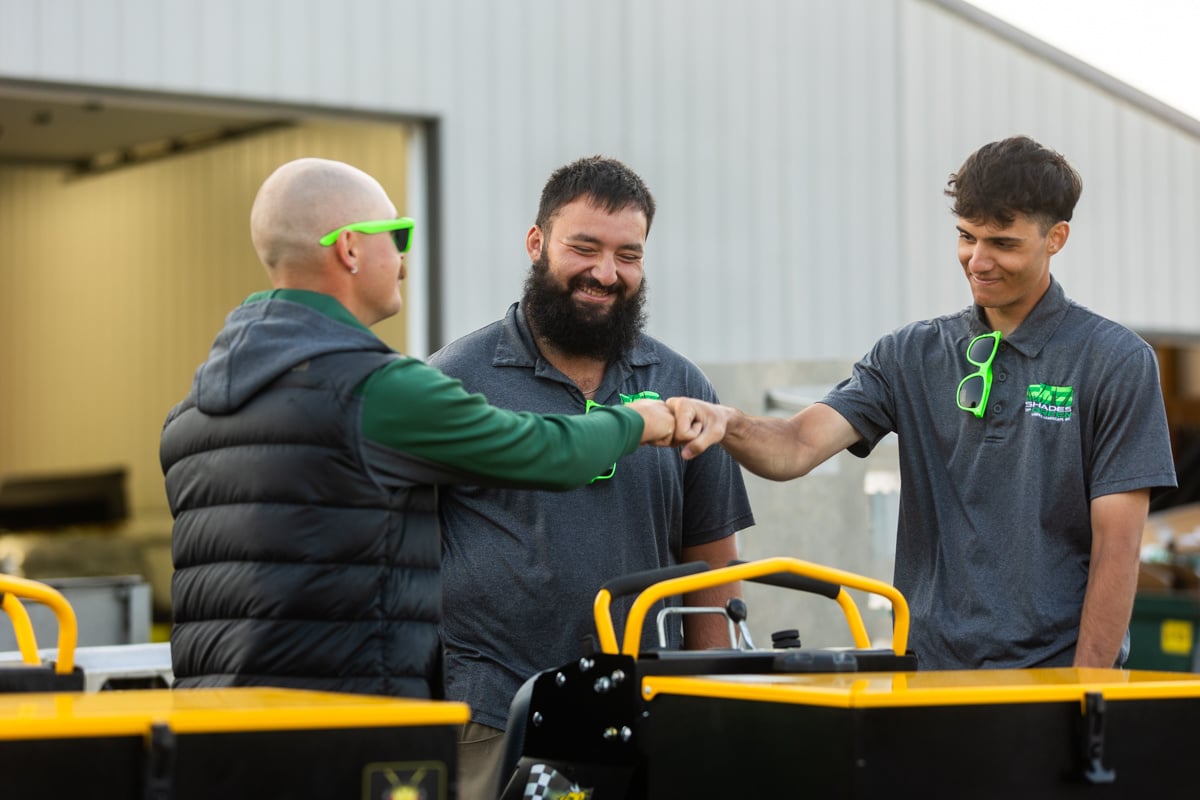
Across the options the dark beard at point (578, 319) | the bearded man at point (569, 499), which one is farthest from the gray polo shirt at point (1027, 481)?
the dark beard at point (578, 319)

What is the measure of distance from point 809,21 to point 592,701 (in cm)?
892

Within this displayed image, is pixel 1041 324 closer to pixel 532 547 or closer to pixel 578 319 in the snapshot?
pixel 578 319

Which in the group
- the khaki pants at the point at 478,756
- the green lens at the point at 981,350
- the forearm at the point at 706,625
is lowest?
the khaki pants at the point at 478,756

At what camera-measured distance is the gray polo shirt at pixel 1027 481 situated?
3.08 meters

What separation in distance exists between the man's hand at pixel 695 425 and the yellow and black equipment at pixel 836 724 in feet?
1.70

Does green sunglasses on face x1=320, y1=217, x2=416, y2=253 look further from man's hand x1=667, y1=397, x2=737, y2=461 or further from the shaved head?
man's hand x1=667, y1=397, x2=737, y2=461

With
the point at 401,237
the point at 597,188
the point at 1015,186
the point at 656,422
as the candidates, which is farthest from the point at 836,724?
the point at 597,188

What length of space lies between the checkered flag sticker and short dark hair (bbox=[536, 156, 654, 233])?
1238mm

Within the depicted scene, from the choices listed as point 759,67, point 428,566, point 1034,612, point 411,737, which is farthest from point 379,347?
point 759,67

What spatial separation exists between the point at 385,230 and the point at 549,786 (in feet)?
3.21

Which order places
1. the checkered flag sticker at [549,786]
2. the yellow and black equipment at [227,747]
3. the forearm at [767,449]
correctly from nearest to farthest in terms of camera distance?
the yellow and black equipment at [227,747]
the checkered flag sticker at [549,786]
the forearm at [767,449]

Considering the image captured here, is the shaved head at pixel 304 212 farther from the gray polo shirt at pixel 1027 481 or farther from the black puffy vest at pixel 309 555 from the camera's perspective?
the gray polo shirt at pixel 1027 481

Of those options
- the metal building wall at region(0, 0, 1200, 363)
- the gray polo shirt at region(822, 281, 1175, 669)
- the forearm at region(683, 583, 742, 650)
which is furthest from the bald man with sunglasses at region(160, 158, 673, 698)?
the metal building wall at region(0, 0, 1200, 363)

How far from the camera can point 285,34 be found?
8.70 m
